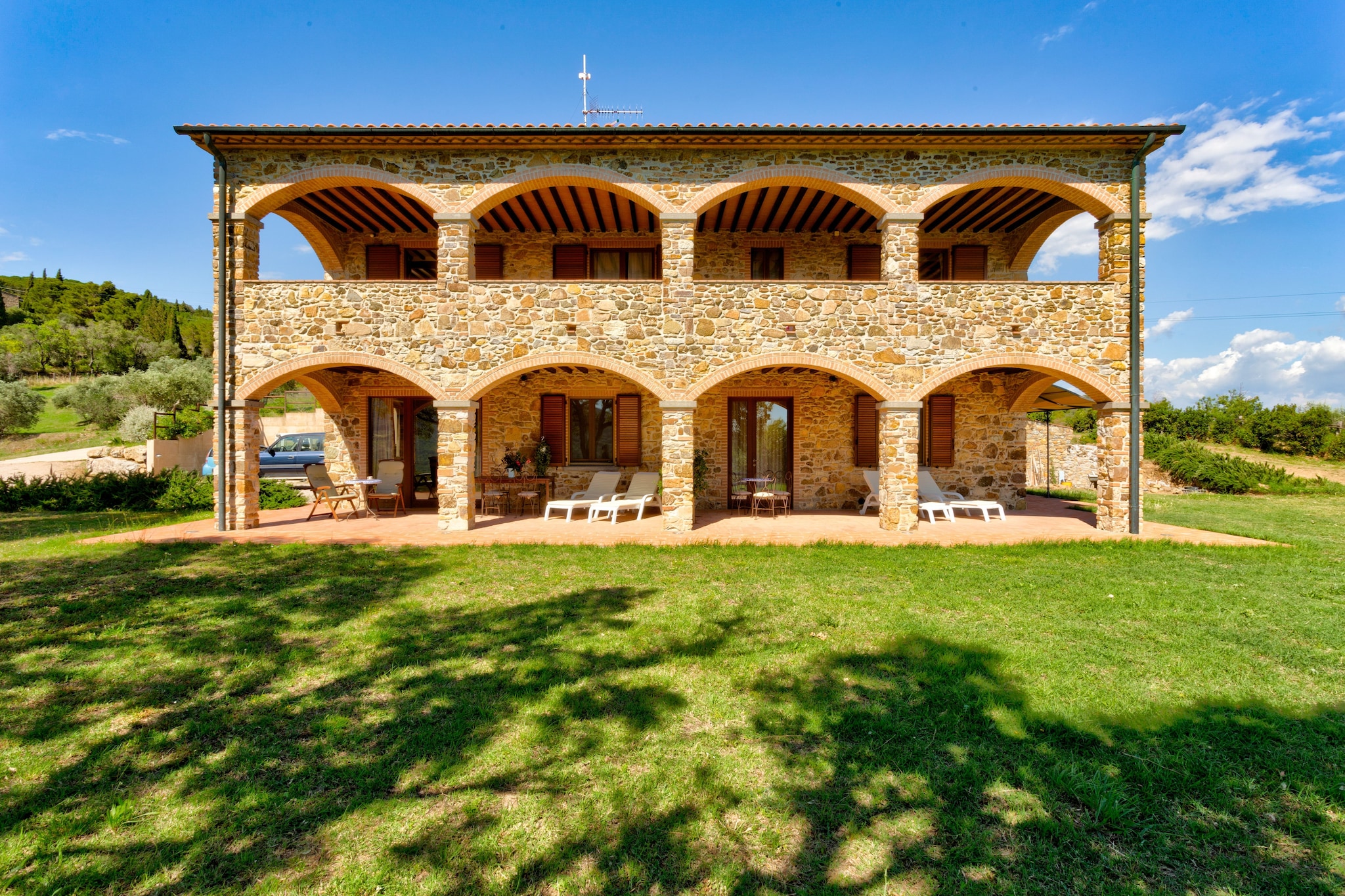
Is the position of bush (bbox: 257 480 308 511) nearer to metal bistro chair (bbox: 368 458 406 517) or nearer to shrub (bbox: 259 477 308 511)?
shrub (bbox: 259 477 308 511)

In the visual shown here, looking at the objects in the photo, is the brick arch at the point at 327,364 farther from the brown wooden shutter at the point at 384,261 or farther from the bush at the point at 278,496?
the bush at the point at 278,496

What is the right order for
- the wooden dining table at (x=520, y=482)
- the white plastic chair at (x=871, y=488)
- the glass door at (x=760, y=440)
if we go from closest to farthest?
1. the white plastic chair at (x=871, y=488)
2. the wooden dining table at (x=520, y=482)
3. the glass door at (x=760, y=440)

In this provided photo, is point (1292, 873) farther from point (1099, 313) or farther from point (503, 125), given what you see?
point (503, 125)

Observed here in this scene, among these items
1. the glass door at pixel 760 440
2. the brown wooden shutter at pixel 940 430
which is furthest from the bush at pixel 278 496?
the brown wooden shutter at pixel 940 430

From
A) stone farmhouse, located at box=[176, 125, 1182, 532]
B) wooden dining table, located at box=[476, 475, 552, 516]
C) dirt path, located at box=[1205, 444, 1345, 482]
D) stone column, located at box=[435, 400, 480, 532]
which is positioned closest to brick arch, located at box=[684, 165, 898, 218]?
stone farmhouse, located at box=[176, 125, 1182, 532]

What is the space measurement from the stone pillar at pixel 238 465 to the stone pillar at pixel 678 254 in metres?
7.54

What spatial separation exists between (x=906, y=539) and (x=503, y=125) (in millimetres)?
9523

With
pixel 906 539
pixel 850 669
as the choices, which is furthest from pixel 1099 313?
pixel 850 669

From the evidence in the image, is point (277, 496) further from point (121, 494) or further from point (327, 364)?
point (327, 364)

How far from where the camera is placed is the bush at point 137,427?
20219 mm

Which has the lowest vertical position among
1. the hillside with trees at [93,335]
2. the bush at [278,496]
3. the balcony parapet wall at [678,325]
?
the bush at [278,496]

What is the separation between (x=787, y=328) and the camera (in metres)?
9.77

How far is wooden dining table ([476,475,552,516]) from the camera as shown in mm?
11773

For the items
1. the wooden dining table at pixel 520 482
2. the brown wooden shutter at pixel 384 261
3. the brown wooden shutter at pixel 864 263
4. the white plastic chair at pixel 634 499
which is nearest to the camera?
the white plastic chair at pixel 634 499
